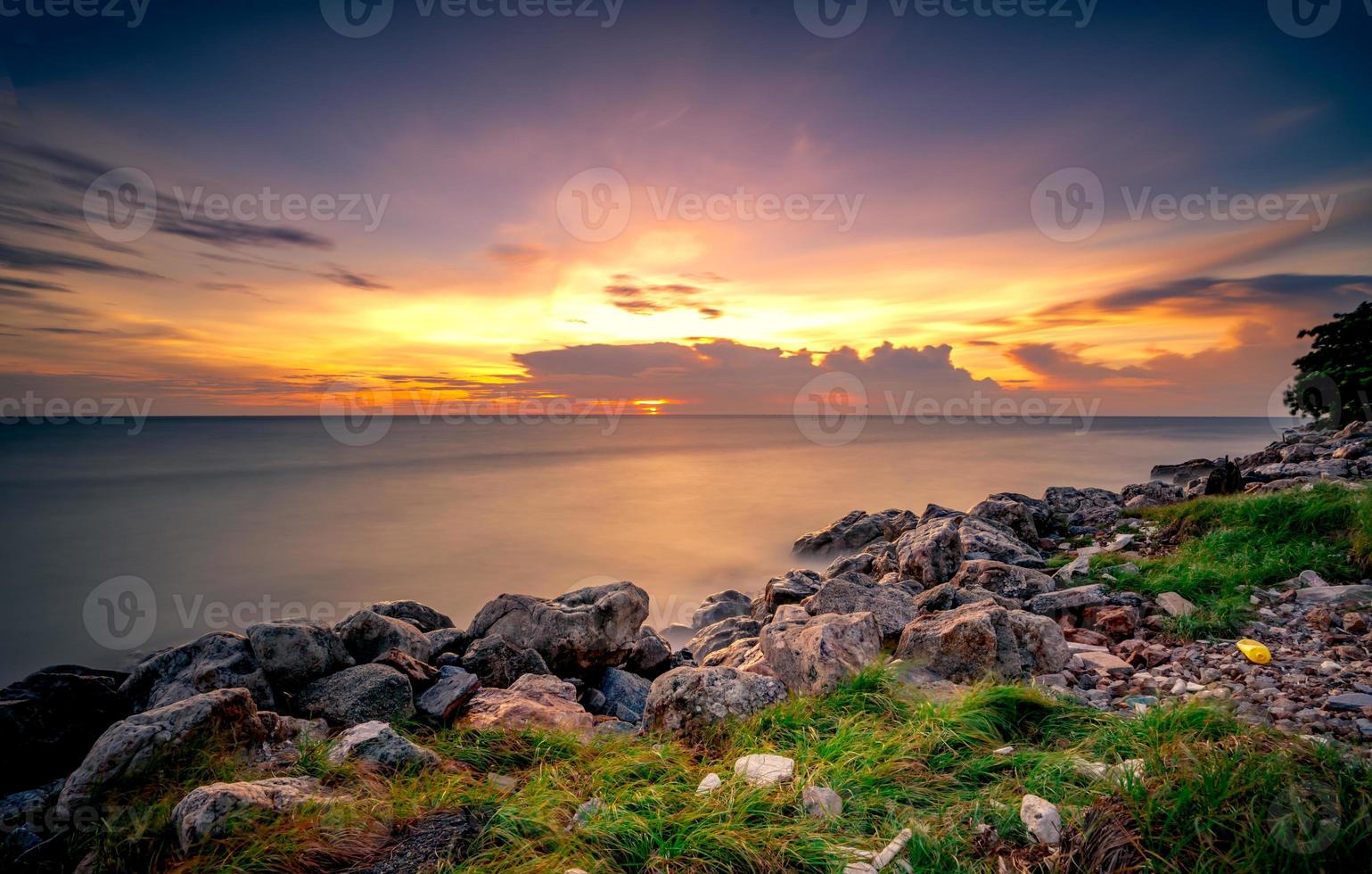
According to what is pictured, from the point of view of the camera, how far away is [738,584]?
17125 mm

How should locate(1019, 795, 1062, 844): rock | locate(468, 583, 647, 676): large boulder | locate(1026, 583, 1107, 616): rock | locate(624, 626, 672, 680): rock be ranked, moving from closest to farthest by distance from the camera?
locate(1019, 795, 1062, 844): rock → locate(1026, 583, 1107, 616): rock → locate(468, 583, 647, 676): large boulder → locate(624, 626, 672, 680): rock

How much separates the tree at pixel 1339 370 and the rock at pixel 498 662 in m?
31.6

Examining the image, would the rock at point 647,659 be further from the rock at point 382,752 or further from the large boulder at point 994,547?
the large boulder at point 994,547

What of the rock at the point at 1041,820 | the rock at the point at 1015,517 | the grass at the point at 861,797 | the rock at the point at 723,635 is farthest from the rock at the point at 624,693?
the rock at the point at 1015,517

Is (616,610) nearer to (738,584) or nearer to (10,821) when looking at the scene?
(10,821)

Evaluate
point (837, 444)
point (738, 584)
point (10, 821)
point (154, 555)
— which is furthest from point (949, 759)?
point (837, 444)

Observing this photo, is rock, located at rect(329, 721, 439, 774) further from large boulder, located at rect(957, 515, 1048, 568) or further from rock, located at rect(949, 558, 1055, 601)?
large boulder, located at rect(957, 515, 1048, 568)

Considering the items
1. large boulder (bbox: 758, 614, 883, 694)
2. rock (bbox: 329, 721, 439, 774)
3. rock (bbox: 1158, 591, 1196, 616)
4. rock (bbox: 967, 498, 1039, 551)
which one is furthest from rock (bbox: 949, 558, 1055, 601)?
rock (bbox: 329, 721, 439, 774)

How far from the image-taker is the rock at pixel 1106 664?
5203 millimetres

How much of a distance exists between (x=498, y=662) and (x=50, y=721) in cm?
361

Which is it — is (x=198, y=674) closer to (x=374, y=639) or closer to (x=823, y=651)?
(x=374, y=639)

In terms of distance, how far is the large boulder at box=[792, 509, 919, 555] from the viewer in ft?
56.9

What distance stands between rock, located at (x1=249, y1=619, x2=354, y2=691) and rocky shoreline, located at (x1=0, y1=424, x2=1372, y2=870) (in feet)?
0.06

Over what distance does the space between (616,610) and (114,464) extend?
5732 cm
